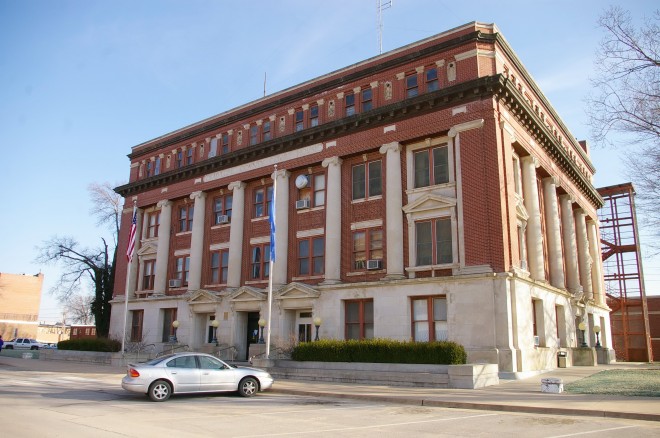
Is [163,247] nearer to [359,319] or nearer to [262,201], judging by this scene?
[262,201]

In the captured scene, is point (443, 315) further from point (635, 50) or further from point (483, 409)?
point (635, 50)

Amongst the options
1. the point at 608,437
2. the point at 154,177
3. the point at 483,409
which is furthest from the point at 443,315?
the point at 154,177

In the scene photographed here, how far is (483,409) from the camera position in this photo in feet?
51.3

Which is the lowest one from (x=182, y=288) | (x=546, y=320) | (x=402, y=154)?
(x=546, y=320)

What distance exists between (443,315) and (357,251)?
662 centimetres

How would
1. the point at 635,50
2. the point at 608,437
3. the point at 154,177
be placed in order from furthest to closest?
1. the point at 154,177
2. the point at 635,50
3. the point at 608,437

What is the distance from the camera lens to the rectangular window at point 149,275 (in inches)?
1711

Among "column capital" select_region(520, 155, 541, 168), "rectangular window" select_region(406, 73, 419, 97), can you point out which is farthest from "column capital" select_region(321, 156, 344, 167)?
"column capital" select_region(520, 155, 541, 168)

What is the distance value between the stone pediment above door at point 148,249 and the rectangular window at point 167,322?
17.2 feet

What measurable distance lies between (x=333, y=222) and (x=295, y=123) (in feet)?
27.2

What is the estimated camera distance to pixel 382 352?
955 inches

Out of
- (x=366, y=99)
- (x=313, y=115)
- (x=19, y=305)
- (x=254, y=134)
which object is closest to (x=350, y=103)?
(x=366, y=99)

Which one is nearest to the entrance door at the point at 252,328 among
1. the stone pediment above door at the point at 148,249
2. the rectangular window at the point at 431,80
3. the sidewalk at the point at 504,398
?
the stone pediment above door at the point at 148,249

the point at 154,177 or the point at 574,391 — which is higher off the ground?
the point at 154,177
